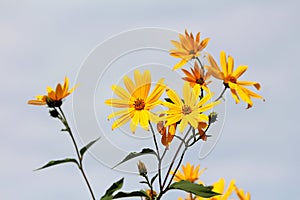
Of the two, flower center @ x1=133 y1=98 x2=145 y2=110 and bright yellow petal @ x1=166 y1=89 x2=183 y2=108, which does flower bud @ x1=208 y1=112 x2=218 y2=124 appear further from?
flower center @ x1=133 y1=98 x2=145 y2=110

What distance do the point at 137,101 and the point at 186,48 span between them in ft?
0.96

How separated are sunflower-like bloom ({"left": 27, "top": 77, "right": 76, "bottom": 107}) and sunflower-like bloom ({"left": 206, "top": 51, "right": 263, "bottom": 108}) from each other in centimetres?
59

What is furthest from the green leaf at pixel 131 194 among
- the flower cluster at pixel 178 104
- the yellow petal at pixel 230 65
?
the yellow petal at pixel 230 65

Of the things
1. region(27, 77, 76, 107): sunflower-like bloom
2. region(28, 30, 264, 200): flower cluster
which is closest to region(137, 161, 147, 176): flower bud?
region(28, 30, 264, 200): flower cluster

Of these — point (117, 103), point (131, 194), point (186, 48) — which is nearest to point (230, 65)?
point (186, 48)

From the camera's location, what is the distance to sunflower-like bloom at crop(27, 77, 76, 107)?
186cm

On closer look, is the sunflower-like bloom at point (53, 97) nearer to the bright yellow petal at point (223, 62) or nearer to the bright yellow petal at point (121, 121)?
the bright yellow petal at point (121, 121)

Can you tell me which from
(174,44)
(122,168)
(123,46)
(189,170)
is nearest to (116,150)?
(122,168)

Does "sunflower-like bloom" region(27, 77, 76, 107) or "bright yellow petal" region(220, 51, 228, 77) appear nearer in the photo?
"bright yellow petal" region(220, 51, 228, 77)

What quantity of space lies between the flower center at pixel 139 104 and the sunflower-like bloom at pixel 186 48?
0.22m

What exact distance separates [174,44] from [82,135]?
0.43 meters

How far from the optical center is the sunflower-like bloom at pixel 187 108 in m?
1.38

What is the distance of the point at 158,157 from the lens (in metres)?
1.45

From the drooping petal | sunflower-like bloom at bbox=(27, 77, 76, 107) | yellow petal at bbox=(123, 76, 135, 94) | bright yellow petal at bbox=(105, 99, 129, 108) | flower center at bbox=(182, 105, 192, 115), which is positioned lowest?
flower center at bbox=(182, 105, 192, 115)
